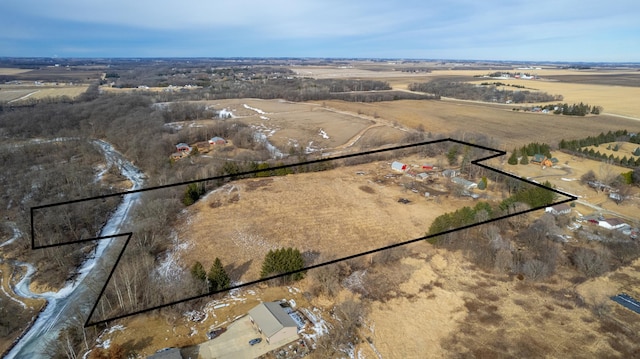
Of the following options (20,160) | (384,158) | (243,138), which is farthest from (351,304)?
(20,160)

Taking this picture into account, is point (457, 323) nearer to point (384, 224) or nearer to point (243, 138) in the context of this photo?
point (384, 224)

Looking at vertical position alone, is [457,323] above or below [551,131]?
below

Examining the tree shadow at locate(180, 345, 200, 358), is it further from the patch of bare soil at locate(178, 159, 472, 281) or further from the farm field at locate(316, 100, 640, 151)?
the farm field at locate(316, 100, 640, 151)

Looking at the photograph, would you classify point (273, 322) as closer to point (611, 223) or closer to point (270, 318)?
point (270, 318)

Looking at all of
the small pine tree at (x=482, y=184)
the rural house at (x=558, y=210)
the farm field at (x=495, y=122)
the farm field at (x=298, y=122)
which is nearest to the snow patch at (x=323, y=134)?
the farm field at (x=298, y=122)

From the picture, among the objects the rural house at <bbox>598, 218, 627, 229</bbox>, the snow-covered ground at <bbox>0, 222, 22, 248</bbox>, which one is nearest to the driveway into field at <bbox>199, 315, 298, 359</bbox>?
the snow-covered ground at <bbox>0, 222, 22, 248</bbox>
